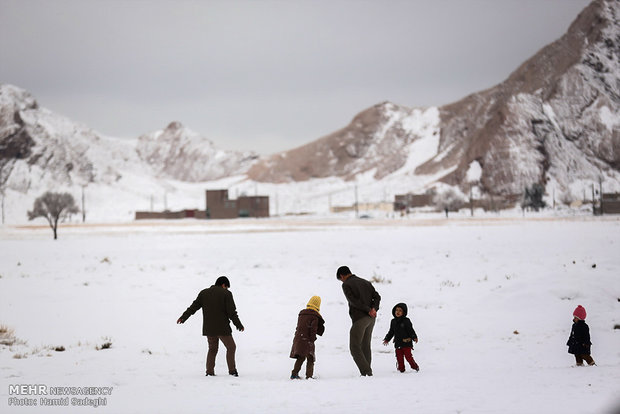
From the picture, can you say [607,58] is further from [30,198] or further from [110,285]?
[110,285]

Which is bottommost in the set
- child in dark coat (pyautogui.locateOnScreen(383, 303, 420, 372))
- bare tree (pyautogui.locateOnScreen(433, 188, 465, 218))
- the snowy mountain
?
child in dark coat (pyautogui.locateOnScreen(383, 303, 420, 372))

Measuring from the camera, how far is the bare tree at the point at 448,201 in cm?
13950

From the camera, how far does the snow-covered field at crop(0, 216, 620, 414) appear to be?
341 inches

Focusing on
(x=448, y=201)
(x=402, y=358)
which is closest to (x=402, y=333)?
(x=402, y=358)

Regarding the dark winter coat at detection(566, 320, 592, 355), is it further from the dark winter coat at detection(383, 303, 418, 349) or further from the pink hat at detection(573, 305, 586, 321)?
the dark winter coat at detection(383, 303, 418, 349)

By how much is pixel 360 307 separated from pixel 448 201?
13655 cm

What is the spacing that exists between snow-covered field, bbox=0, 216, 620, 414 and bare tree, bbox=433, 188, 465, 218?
352 feet

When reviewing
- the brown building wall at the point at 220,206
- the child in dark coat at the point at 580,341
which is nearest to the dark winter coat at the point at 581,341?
the child in dark coat at the point at 580,341

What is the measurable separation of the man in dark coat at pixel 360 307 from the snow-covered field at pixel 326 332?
441 millimetres

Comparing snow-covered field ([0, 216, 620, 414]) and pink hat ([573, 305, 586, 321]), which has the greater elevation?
pink hat ([573, 305, 586, 321])

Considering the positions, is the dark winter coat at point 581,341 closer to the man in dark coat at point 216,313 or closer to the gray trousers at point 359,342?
the gray trousers at point 359,342

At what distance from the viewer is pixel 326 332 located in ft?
53.2

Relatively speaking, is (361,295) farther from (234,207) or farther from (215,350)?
(234,207)

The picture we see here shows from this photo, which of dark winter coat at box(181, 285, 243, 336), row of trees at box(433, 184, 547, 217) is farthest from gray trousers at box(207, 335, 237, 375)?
row of trees at box(433, 184, 547, 217)
